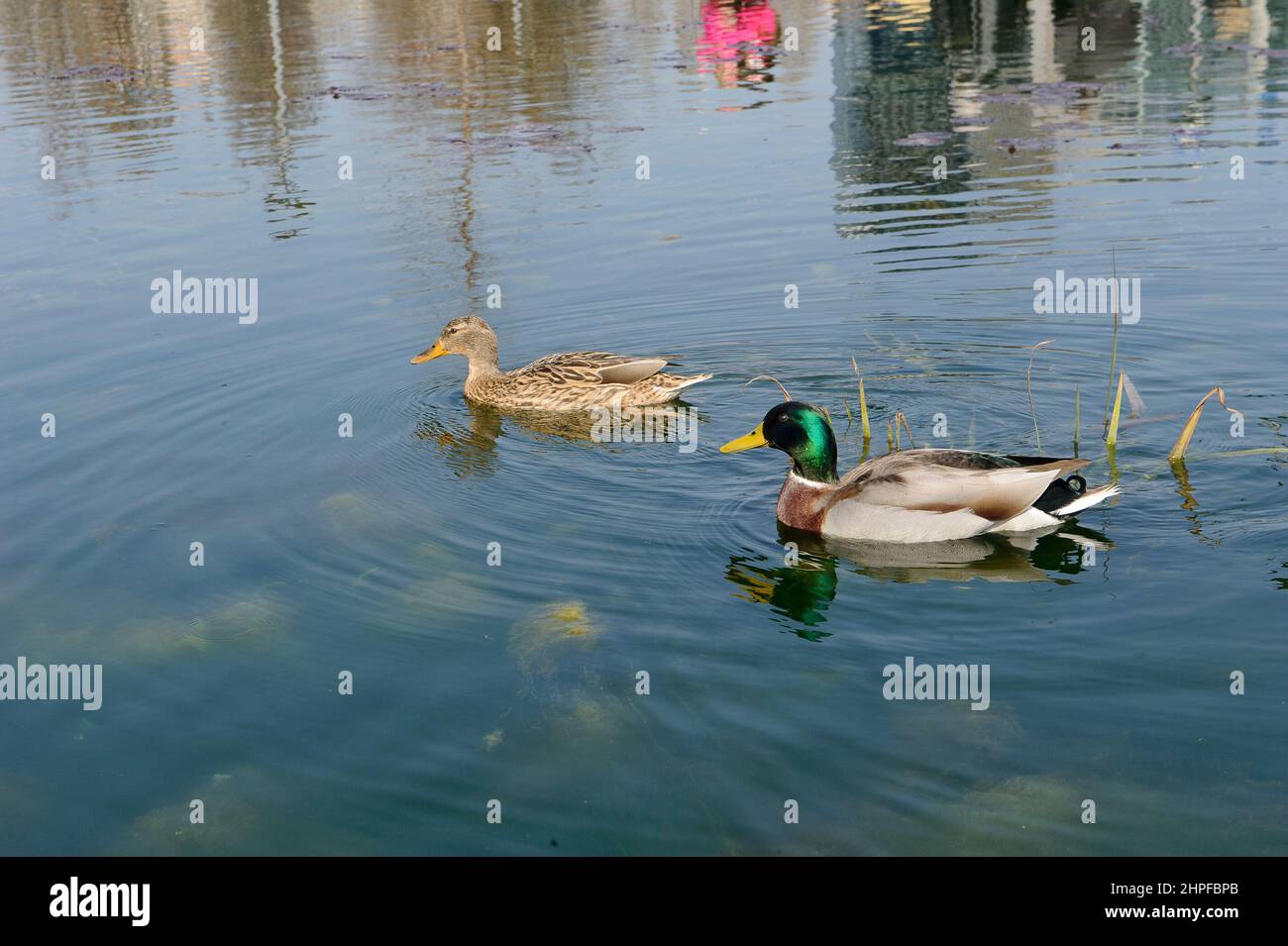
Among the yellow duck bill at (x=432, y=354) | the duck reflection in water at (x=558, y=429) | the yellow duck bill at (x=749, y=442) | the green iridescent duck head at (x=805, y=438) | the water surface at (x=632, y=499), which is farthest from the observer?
the yellow duck bill at (x=432, y=354)

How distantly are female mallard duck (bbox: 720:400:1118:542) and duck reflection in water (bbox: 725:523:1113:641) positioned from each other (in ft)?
0.28

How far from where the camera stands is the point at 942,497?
8.23 metres

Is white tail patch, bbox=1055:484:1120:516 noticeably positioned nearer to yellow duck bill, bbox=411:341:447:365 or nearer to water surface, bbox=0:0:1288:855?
water surface, bbox=0:0:1288:855

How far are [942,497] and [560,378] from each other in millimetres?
Result: 3929

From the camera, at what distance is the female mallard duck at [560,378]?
Result: 11086mm

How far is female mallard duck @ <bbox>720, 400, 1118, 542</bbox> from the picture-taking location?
322 inches

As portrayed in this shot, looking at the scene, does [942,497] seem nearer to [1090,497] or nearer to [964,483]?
[964,483]

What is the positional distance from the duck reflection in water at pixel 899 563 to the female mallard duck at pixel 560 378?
272 centimetres

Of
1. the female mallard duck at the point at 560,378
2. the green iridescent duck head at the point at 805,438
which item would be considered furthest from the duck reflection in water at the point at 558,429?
the green iridescent duck head at the point at 805,438

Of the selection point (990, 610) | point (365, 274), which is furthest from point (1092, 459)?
point (365, 274)

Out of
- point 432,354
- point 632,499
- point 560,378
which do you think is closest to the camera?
point 632,499

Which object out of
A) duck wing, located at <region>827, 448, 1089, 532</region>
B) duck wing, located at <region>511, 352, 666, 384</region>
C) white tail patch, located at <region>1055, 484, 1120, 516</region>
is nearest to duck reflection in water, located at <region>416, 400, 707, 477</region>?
duck wing, located at <region>511, 352, 666, 384</region>

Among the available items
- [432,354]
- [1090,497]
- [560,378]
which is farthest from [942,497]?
[432,354]

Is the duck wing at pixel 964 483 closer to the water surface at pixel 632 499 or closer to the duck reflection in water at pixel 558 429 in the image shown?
the water surface at pixel 632 499
